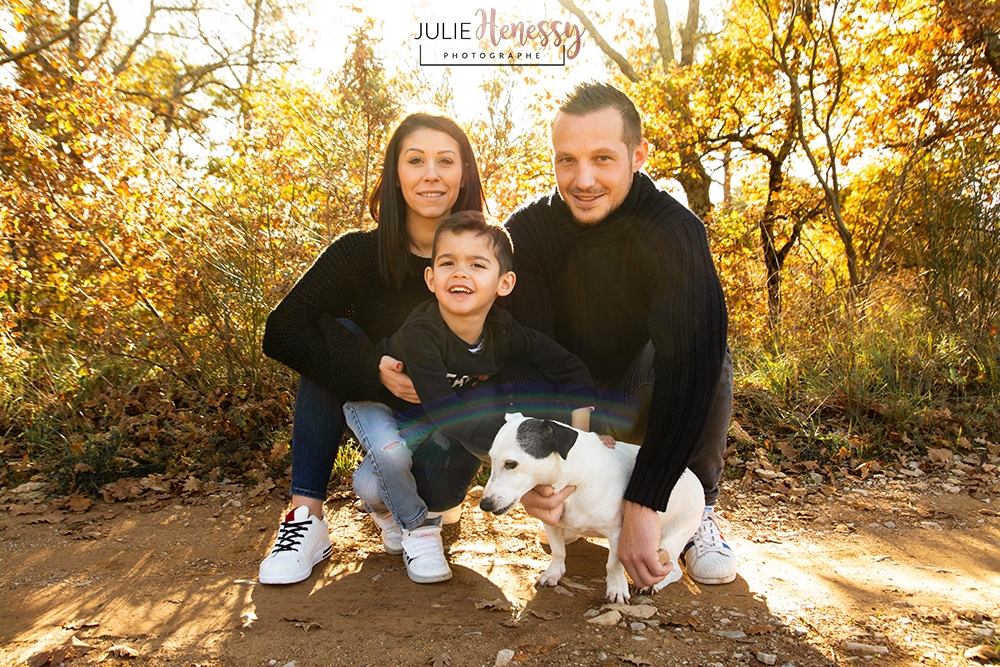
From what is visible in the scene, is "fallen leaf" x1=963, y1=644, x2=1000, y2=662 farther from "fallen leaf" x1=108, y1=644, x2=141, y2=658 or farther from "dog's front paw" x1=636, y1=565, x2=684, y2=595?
"fallen leaf" x1=108, y1=644, x2=141, y2=658

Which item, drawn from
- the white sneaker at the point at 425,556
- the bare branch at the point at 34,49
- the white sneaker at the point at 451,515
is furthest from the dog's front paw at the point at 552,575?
the bare branch at the point at 34,49

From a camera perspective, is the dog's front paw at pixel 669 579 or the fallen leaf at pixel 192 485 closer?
the dog's front paw at pixel 669 579

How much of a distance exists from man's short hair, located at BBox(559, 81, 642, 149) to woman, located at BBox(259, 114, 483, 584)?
59cm

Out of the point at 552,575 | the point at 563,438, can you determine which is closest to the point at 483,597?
the point at 552,575

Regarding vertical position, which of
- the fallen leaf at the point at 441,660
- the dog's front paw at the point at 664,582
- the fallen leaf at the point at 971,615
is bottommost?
the fallen leaf at the point at 441,660

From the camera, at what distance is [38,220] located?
17.2 ft

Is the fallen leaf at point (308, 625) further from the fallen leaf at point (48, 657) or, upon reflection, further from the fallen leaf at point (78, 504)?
the fallen leaf at point (78, 504)

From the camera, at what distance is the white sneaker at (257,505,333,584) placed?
286 centimetres

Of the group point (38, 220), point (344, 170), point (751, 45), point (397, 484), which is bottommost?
point (397, 484)

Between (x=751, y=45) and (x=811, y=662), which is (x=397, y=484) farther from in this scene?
(x=751, y=45)

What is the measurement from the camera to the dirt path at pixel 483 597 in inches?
90.8

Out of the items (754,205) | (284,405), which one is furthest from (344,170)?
(754,205)

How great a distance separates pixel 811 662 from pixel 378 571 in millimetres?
1712

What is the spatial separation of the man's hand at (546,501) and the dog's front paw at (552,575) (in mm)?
331
